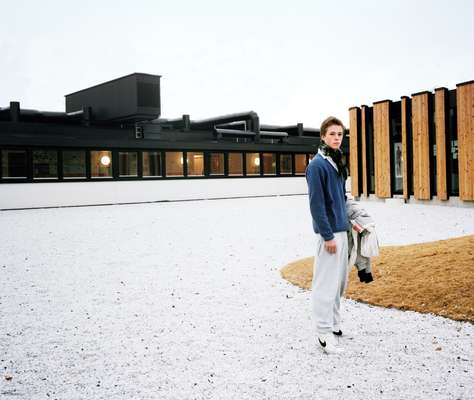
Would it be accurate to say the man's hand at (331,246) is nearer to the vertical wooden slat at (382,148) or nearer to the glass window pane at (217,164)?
the vertical wooden slat at (382,148)

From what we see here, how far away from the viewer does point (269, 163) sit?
116 ft

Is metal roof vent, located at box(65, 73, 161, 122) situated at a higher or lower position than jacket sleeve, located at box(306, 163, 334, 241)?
higher

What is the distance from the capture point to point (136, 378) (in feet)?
12.6

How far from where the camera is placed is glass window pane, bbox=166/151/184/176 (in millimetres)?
30219

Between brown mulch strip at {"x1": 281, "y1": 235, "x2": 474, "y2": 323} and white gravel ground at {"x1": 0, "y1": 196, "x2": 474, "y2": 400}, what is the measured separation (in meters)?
0.25

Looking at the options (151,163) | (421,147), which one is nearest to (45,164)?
(151,163)

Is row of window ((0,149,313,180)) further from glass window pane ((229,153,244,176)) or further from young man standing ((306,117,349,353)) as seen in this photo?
young man standing ((306,117,349,353))

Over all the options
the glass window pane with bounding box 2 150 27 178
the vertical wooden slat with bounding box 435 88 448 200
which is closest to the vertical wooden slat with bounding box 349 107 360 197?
the vertical wooden slat with bounding box 435 88 448 200

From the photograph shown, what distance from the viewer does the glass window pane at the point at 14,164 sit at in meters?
24.7

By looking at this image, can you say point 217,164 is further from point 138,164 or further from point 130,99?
point 130,99

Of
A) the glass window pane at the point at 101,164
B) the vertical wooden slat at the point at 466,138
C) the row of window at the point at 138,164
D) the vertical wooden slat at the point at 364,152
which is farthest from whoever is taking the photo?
the glass window pane at the point at 101,164

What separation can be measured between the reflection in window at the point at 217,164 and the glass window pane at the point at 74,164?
819 centimetres

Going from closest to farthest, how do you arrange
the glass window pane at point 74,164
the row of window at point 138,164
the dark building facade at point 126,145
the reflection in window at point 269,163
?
1. the row of window at point 138,164
2. the dark building facade at point 126,145
3. the glass window pane at point 74,164
4. the reflection in window at point 269,163

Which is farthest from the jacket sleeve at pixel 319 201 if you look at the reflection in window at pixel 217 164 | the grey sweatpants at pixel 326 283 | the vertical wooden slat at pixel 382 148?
the reflection in window at pixel 217 164
